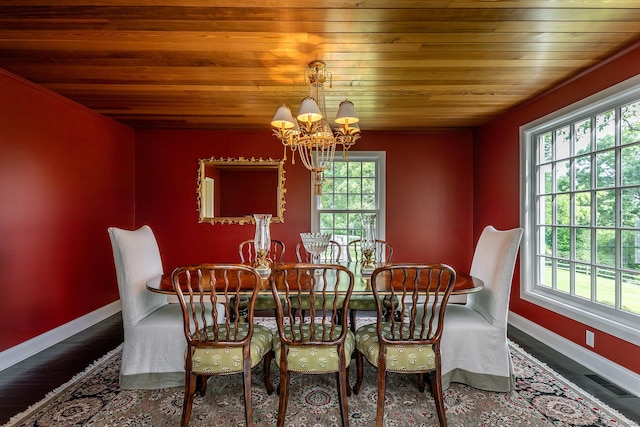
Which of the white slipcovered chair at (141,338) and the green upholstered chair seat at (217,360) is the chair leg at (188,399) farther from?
the white slipcovered chair at (141,338)

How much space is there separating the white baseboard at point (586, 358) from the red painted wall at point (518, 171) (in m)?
0.04

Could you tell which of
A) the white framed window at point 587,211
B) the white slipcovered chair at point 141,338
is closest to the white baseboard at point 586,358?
the white framed window at point 587,211

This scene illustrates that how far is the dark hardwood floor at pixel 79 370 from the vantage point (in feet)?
6.83

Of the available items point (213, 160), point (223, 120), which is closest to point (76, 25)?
point (223, 120)

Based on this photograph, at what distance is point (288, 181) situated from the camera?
440cm

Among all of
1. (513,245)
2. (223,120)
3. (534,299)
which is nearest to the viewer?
(513,245)

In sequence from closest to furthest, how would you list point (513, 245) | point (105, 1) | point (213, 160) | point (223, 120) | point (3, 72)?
point (105, 1), point (513, 245), point (3, 72), point (223, 120), point (213, 160)

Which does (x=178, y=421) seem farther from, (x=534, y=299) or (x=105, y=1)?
(x=534, y=299)

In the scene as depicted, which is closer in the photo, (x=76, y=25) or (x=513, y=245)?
(x=76, y=25)

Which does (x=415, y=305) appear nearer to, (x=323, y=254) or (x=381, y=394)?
(x=381, y=394)

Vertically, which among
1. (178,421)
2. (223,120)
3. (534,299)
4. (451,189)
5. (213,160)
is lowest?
(178,421)

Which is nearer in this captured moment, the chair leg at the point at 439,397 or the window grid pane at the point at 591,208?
the chair leg at the point at 439,397

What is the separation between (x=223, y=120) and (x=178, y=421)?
122 inches

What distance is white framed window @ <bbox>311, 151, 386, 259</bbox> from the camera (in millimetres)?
4426
